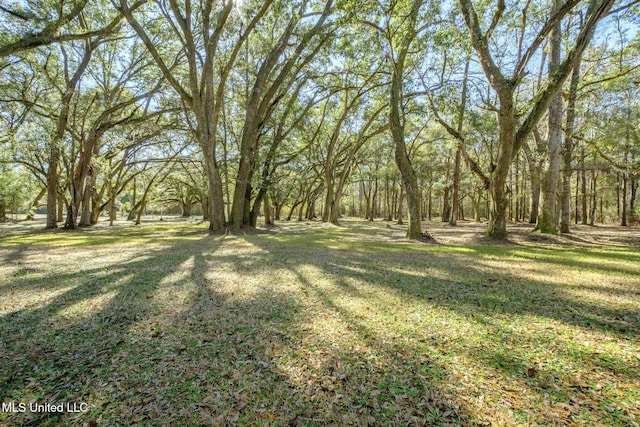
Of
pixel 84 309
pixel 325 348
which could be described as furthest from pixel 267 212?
pixel 325 348

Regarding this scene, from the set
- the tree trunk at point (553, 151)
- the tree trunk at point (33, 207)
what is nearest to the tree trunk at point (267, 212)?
the tree trunk at point (553, 151)

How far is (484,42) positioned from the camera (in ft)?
25.1

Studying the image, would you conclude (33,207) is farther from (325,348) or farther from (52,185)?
(325,348)

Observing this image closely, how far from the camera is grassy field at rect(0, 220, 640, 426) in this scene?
175cm

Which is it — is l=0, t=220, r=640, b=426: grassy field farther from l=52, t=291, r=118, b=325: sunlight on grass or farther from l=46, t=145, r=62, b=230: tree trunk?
l=46, t=145, r=62, b=230: tree trunk

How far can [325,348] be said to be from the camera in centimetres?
246

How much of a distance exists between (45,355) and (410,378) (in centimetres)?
315

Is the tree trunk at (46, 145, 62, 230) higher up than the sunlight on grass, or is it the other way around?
the tree trunk at (46, 145, 62, 230)

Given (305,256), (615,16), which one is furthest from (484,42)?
(305,256)

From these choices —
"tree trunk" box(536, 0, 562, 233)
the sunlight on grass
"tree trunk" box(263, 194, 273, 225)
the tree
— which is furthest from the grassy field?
"tree trunk" box(263, 194, 273, 225)

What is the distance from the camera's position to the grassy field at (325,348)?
1750mm

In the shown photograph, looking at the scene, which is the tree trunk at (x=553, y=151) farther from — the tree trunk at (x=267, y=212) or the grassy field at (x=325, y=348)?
the tree trunk at (x=267, y=212)

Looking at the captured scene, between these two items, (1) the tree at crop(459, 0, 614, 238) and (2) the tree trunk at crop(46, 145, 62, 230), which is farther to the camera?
(2) the tree trunk at crop(46, 145, 62, 230)

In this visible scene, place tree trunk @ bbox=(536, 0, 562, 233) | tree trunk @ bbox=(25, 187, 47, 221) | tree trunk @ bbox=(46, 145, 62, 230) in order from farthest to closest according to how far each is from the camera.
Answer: tree trunk @ bbox=(25, 187, 47, 221) < tree trunk @ bbox=(46, 145, 62, 230) < tree trunk @ bbox=(536, 0, 562, 233)
